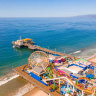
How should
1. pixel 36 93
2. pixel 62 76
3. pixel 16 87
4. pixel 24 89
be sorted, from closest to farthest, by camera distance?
pixel 36 93
pixel 24 89
pixel 16 87
pixel 62 76

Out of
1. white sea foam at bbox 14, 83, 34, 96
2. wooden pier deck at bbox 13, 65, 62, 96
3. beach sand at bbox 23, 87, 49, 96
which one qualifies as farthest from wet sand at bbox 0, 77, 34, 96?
wooden pier deck at bbox 13, 65, 62, 96

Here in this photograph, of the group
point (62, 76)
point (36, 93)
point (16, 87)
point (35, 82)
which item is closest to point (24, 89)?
point (16, 87)

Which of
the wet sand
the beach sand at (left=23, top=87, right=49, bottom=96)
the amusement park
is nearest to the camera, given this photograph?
the amusement park

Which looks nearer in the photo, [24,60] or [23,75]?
[23,75]

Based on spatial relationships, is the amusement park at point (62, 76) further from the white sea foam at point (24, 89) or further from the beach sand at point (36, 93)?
the white sea foam at point (24, 89)

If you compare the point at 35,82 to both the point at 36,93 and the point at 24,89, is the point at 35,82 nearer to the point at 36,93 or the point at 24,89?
the point at 36,93

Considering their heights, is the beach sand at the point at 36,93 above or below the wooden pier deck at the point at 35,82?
below

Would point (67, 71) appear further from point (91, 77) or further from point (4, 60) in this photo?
point (4, 60)

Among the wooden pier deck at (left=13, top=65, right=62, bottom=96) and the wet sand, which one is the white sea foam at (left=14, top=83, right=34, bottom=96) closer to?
the wet sand

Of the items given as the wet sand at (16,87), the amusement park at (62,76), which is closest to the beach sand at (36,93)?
the wet sand at (16,87)

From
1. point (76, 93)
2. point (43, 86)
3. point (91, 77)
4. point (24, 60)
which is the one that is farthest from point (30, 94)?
point (24, 60)

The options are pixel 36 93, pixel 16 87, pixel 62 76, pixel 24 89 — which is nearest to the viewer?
pixel 36 93
